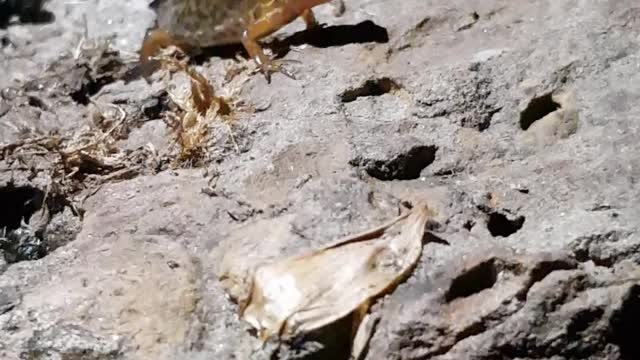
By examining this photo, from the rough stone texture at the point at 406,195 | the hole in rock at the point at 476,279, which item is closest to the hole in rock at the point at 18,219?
the rough stone texture at the point at 406,195

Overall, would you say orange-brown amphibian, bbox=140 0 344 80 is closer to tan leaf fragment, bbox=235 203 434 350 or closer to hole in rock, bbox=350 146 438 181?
hole in rock, bbox=350 146 438 181

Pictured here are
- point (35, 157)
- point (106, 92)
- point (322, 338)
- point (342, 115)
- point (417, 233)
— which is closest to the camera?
point (322, 338)

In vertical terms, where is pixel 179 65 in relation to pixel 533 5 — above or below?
below

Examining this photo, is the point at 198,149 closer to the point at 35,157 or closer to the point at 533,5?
the point at 35,157

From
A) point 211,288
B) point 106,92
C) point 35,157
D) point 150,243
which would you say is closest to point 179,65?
point 106,92

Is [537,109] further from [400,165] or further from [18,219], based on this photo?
[18,219]

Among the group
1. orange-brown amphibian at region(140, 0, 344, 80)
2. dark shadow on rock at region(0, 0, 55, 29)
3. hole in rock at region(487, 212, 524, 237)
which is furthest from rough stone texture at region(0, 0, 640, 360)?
dark shadow on rock at region(0, 0, 55, 29)
